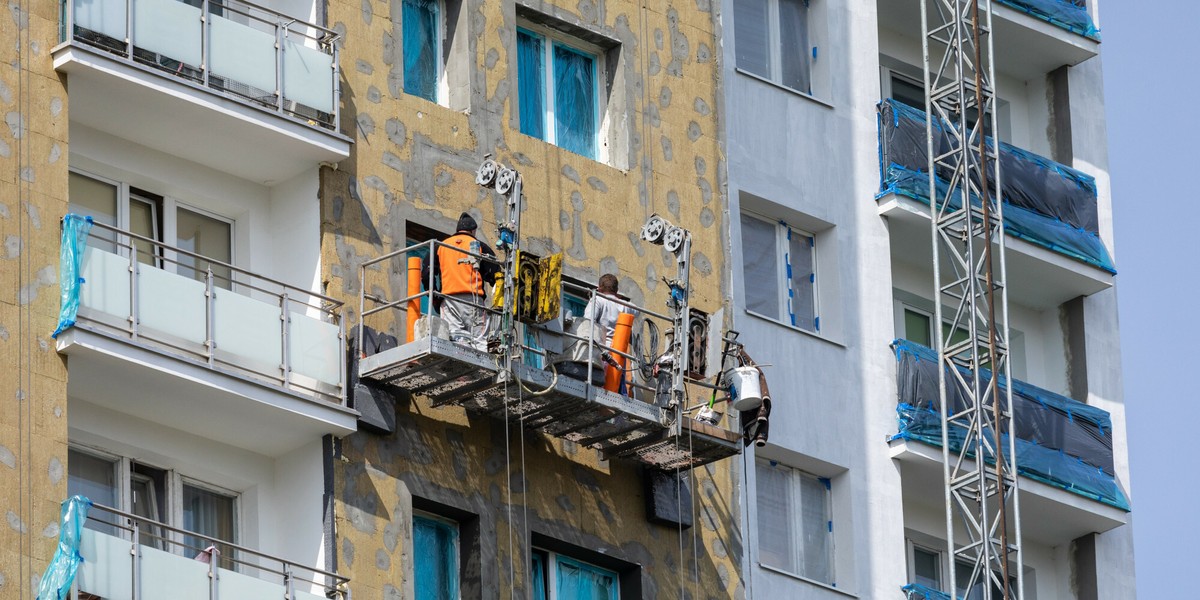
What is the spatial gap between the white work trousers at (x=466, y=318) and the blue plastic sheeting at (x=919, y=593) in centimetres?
858

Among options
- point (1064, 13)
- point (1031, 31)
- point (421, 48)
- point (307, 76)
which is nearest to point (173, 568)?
point (307, 76)

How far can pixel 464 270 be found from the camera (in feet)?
116

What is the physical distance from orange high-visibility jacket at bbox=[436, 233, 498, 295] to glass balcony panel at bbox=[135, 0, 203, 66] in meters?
3.59

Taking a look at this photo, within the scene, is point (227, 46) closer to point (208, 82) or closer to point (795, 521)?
point (208, 82)

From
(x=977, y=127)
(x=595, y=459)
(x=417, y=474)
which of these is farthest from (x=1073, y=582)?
(x=417, y=474)

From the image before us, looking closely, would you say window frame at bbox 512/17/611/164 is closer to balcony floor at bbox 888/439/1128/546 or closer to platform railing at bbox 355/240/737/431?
platform railing at bbox 355/240/737/431

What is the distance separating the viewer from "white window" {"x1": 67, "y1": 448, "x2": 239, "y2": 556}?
33.8 m

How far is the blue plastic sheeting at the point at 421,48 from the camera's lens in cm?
3812

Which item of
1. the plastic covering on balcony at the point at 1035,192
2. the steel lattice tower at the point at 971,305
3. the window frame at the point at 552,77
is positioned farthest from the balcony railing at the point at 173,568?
the plastic covering on balcony at the point at 1035,192

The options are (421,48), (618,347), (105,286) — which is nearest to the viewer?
(105,286)

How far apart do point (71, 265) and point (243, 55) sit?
3.85 metres

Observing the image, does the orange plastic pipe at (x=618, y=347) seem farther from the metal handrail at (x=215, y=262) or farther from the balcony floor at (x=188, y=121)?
the balcony floor at (x=188, y=121)

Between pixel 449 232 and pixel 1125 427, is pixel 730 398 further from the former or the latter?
pixel 1125 427

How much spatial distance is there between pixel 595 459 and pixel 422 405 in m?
2.70
